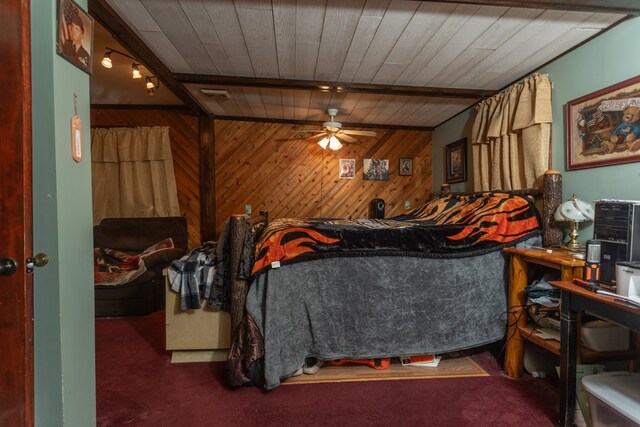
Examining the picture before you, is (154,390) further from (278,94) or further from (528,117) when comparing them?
(528,117)

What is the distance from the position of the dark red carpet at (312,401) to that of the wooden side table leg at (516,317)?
0.32ft

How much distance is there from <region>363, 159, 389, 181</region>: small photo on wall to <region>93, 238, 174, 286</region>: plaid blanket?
2.85 m

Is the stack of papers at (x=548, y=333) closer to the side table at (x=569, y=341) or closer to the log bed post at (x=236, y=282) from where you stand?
the side table at (x=569, y=341)

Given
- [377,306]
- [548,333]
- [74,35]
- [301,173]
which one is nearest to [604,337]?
[548,333]

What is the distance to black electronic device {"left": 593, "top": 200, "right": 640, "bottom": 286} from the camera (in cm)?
149

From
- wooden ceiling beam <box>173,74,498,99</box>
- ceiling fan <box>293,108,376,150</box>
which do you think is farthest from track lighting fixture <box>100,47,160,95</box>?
ceiling fan <box>293,108,376,150</box>

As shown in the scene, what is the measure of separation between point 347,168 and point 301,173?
688 millimetres

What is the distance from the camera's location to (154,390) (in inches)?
79.5

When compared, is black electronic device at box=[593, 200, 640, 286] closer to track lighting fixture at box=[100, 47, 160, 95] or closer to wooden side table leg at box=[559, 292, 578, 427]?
wooden side table leg at box=[559, 292, 578, 427]

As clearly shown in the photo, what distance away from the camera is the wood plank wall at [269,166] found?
4.56 meters

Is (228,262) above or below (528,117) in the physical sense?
below

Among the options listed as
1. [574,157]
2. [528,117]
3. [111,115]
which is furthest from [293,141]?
[574,157]

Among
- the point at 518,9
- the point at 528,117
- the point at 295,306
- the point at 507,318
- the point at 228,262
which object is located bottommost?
the point at 507,318

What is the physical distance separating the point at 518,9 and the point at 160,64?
2640 mm
